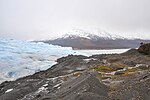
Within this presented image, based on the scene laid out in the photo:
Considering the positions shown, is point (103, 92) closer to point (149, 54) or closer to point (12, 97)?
→ point (12, 97)

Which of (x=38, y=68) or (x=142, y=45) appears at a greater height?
(x=142, y=45)

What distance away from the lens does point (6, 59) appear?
5597 cm

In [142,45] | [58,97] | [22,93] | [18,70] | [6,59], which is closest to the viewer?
Result: [58,97]

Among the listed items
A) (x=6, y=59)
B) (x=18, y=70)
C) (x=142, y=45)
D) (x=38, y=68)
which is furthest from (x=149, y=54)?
(x=6, y=59)

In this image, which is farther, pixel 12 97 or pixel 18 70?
pixel 18 70

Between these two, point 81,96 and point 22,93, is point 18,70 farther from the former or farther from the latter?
point 81,96

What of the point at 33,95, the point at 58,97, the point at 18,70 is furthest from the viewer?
the point at 18,70

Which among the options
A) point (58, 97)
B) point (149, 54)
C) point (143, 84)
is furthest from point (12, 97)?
point (149, 54)

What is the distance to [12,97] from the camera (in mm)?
20312

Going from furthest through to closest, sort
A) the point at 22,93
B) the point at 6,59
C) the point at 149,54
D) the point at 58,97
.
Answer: the point at 6,59, the point at 149,54, the point at 22,93, the point at 58,97

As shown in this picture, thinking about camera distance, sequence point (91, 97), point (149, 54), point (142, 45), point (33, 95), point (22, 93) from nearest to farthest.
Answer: point (91, 97) < point (33, 95) < point (22, 93) < point (149, 54) < point (142, 45)

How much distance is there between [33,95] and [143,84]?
8440 millimetres

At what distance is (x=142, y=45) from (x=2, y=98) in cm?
3525

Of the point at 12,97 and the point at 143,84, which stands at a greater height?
the point at 143,84
